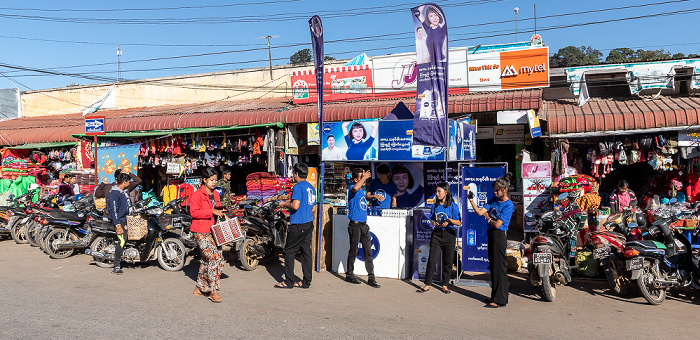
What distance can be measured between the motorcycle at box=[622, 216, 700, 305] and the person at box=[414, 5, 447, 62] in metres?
3.74

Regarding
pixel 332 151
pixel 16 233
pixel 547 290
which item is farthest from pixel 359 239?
pixel 16 233

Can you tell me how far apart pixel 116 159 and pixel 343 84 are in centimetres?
683

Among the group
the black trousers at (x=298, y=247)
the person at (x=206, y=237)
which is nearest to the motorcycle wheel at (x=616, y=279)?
the black trousers at (x=298, y=247)

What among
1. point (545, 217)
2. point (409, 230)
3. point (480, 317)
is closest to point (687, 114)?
point (545, 217)

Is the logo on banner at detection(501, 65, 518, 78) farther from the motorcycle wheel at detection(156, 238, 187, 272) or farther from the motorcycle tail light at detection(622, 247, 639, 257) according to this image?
the motorcycle wheel at detection(156, 238, 187, 272)

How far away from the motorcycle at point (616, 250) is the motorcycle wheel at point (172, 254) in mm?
6620

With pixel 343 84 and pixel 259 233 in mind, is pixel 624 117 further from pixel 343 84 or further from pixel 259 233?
pixel 259 233

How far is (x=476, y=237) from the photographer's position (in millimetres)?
8625

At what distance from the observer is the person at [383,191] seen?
928cm

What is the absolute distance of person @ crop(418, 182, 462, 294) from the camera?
25.5 feet

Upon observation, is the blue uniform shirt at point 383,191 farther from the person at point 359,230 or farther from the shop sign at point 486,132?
the shop sign at point 486,132

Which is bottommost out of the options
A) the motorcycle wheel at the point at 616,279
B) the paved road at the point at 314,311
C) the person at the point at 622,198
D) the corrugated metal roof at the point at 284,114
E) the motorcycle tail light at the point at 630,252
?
the paved road at the point at 314,311

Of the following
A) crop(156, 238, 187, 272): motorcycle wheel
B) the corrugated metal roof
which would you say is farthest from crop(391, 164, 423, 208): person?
crop(156, 238, 187, 272): motorcycle wheel

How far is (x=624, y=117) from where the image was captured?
1156 cm
